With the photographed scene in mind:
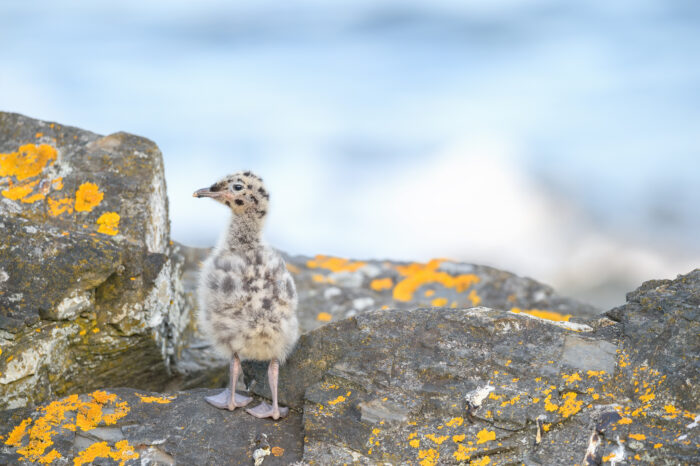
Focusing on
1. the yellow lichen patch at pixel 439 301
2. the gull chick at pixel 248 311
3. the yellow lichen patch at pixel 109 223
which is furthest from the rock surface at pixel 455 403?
the yellow lichen patch at pixel 439 301

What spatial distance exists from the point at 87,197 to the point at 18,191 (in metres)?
0.80

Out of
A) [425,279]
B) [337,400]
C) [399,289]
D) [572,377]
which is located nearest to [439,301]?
[425,279]

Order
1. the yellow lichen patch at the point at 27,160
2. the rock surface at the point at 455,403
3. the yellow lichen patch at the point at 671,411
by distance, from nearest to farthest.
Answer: the yellow lichen patch at the point at 671,411 < the rock surface at the point at 455,403 < the yellow lichen patch at the point at 27,160

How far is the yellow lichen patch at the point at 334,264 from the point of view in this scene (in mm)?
10446

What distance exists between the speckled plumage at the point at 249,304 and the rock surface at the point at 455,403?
343 mm

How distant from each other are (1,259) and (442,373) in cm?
380

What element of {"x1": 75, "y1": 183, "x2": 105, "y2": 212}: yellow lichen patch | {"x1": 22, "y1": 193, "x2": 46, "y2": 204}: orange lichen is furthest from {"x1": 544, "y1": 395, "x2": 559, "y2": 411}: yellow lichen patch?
{"x1": 22, "y1": 193, "x2": 46, "y2": 204}: orange lichen

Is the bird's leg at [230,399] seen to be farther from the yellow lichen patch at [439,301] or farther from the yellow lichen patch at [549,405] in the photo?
the yellow lichen patch at [439,301]

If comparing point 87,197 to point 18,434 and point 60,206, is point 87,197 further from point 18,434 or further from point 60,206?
point 18,434

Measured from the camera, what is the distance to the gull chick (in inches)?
231

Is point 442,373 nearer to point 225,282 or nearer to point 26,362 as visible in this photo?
point 225,282

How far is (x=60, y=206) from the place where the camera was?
722 cm

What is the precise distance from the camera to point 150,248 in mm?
7184

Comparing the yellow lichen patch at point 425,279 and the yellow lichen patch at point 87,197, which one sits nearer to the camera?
the yellow lichen patch at point 87,197
